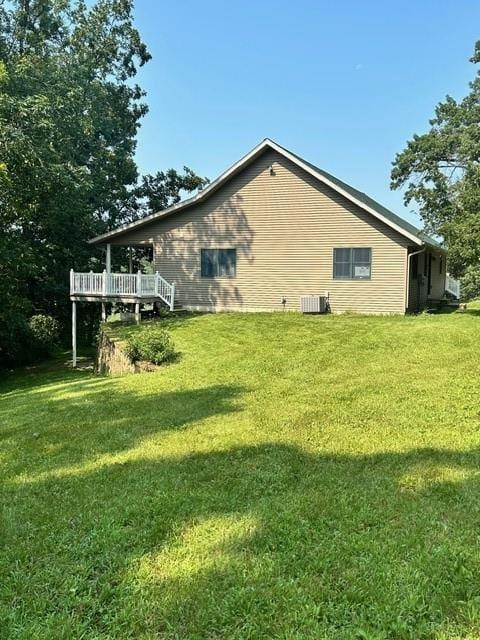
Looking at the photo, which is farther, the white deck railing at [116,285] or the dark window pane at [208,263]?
the dark window pane at [208,263]

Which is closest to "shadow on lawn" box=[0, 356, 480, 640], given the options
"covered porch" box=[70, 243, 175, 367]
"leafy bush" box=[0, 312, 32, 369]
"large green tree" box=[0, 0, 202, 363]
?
"covered porch" box=[70, 243, 175, 367]

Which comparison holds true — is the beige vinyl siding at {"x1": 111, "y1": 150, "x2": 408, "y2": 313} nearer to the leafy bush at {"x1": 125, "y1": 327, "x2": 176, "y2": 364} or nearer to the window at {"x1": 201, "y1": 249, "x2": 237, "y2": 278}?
the window at {"x1": 201, "y1": 249, "x2": 237, "y2": 278}

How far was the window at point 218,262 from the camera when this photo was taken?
1819cm

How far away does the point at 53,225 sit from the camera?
20938 mm

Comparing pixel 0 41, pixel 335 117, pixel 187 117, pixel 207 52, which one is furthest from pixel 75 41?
pixel 335 117

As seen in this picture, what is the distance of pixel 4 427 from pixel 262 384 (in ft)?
13.4

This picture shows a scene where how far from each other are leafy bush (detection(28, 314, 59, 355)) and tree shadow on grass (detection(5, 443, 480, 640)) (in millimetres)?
18560

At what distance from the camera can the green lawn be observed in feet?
8.39

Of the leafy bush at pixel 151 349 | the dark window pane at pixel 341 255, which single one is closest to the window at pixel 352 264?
the dark window pane at pixel 341 255

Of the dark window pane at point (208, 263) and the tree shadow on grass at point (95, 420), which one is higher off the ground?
the dark window pane at point (208, 263)

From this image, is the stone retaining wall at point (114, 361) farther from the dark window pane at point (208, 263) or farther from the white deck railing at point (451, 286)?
the white deck railing at point (451, 286)

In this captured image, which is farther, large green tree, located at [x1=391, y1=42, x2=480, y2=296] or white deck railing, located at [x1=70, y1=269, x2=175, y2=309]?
large green tree, located at [x1=391, y1=42, x2=480, y2=296]

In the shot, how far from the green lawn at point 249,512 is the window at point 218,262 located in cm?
1050

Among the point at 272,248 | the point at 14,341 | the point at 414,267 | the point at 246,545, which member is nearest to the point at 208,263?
the point at 272,248
